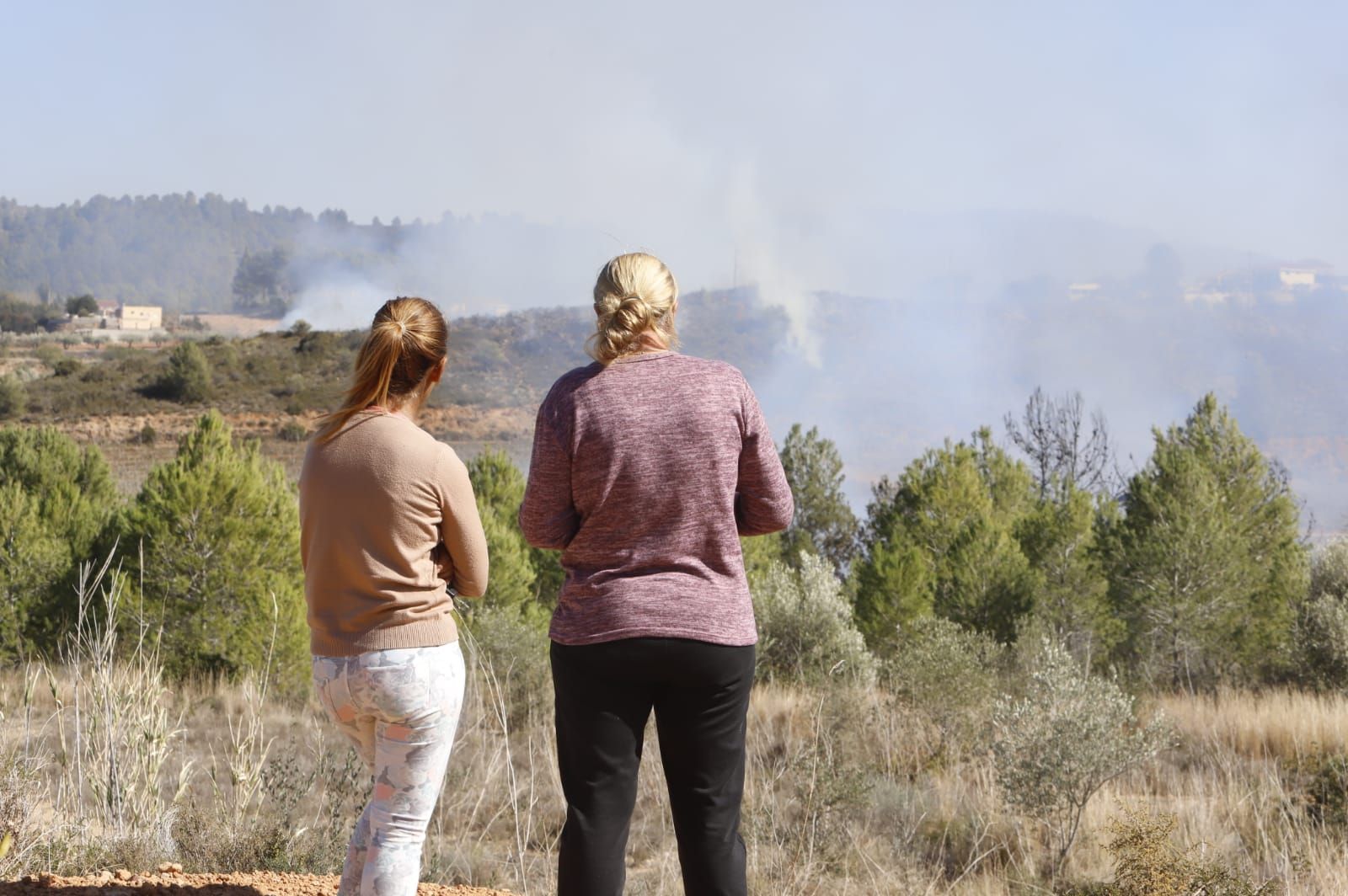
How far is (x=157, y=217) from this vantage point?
167875mm

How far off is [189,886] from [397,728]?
121cm

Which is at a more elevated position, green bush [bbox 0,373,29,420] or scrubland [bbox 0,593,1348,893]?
green bush [bbox 0,373,29,420]

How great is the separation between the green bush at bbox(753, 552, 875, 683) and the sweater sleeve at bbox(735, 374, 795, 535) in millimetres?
9329

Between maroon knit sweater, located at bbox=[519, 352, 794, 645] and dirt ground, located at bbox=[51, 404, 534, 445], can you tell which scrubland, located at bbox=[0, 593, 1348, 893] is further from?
dirt ground, located at bbox=[51, 404, 534, 445]

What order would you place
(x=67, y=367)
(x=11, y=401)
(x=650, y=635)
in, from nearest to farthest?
1. (x=650, y=635)
2. (x=11, y=401)
3. (x=67, y=367)

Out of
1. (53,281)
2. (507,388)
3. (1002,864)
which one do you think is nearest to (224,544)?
(1002,864)

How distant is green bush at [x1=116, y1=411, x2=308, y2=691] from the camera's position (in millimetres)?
10258

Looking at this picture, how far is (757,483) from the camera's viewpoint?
8.01 ft

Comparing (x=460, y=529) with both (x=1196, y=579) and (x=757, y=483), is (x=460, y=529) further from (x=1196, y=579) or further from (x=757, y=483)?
(x=1196, y=579)

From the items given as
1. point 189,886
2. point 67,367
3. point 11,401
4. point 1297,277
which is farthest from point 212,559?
point 1297,277

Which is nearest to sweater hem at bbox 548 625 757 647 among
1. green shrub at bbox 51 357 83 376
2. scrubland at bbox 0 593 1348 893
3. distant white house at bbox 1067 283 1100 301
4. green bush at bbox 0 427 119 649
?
scrubland at bbox 0 593 1348 893

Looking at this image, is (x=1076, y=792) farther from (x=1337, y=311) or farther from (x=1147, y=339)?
(x=1337, y=311)

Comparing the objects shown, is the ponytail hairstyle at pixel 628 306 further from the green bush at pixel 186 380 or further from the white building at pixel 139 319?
the white building at pixel 139 319

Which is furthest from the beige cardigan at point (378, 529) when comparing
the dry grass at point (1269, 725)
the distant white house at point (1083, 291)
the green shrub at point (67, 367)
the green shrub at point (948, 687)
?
the distant white house at point (1083, 291)
